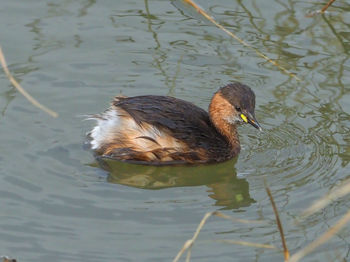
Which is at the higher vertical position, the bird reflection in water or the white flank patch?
the white flank patch

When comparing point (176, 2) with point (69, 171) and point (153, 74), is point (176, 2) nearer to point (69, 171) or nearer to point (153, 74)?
point (153, 74)

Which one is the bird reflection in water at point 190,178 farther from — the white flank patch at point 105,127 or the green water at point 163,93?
the white flank patch at point 105,127

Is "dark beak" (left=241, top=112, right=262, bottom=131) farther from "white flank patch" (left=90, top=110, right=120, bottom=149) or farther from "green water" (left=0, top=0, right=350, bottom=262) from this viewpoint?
"white flank patch" (left=90, top=110, right=120, bottom=149)

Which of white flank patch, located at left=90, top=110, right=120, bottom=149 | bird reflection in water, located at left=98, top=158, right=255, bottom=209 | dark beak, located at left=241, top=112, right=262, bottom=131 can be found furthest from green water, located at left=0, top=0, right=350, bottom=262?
dark beak, located at left=241, top=112, right=262, bottom=131

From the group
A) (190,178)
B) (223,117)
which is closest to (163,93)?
(223,117)

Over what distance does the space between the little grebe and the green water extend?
0.11 metres

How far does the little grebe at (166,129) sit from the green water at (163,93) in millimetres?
111

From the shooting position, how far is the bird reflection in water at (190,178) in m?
6.33

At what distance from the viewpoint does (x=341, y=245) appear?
5.65m

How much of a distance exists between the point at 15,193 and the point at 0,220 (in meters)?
0.38

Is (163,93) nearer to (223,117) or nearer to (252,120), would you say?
(223,117)

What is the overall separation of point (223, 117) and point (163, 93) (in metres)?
0.87

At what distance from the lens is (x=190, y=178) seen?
6586mm

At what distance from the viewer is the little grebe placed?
6.61 metres
